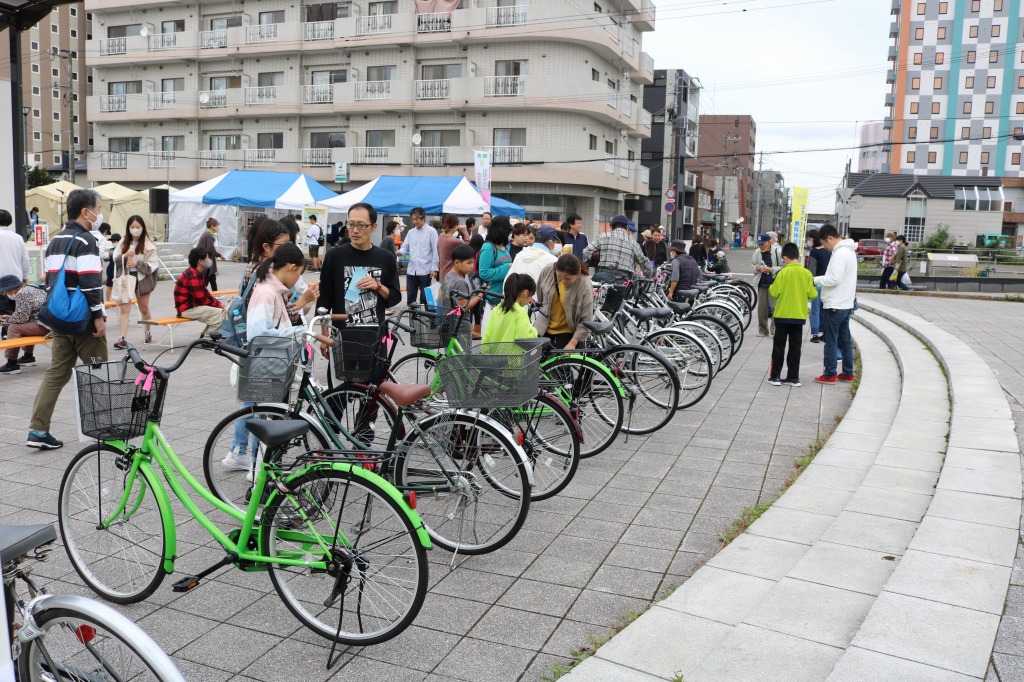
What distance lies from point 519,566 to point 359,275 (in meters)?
2.43

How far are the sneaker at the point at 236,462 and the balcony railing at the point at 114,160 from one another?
4291cm

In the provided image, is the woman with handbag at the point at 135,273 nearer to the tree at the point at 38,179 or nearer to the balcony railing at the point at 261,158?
the balcony railing at the point at 261,158

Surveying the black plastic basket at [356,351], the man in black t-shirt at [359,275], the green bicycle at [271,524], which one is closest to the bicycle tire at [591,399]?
the man in black t-shirt at [359,275]

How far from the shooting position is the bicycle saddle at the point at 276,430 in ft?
10.1

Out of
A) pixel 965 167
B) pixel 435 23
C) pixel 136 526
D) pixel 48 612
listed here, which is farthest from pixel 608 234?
pixel 965 167

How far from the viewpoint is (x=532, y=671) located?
314 centimetres

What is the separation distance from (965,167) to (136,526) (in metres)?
85.3

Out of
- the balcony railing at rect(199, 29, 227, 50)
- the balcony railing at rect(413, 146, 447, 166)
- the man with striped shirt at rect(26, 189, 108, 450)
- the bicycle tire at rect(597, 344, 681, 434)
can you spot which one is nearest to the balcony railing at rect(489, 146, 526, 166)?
the balcony railing at rect(413, 146, 447, 166)

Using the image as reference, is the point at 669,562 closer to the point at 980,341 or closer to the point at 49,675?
the point at 49,675

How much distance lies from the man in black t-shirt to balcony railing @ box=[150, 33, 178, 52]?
4031 cm

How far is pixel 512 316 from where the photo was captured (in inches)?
228

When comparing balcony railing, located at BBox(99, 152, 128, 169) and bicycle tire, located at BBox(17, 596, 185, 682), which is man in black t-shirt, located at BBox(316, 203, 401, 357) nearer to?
bicycle tire, located at BBox(17, 596, 185, 682)

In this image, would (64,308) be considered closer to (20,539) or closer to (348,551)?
(348,551)

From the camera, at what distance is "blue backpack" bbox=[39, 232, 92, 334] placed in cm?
571
